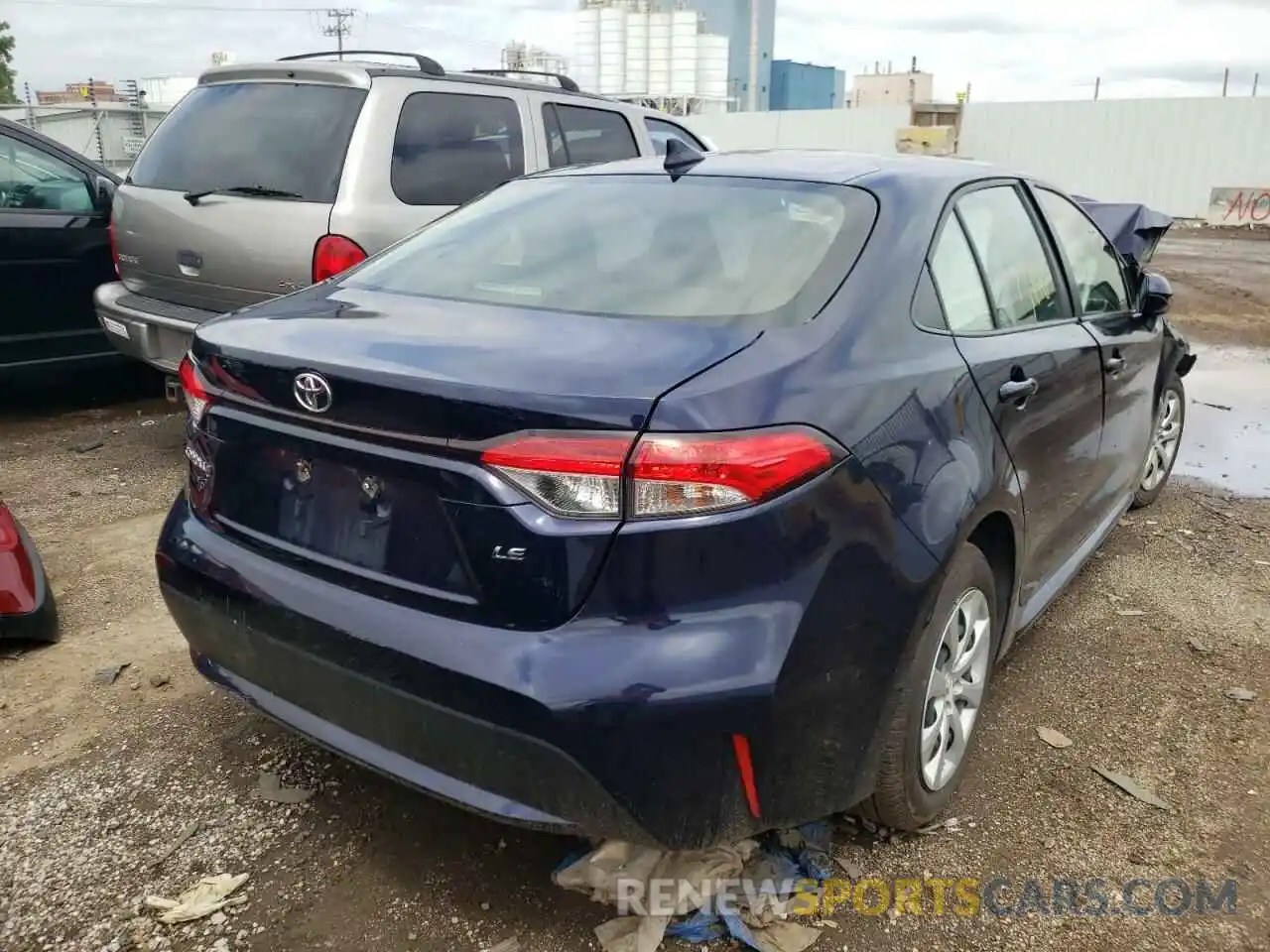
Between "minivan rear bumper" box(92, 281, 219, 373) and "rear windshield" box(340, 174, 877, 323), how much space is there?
2.20 meters

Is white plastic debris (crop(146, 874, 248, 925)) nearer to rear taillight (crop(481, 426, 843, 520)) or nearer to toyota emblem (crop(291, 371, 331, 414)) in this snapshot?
toyota emblem (crop(291, 371, 331, 414))

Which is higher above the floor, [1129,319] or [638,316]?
[638,316]

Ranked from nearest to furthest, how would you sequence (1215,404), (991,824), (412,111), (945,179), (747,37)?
(991,824), (945,179), (412,111), (1215,404), (747,37)

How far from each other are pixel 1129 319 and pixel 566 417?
2847 mm

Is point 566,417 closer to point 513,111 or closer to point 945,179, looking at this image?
point 945,179

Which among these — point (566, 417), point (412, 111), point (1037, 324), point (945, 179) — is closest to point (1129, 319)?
point (1037, 324)

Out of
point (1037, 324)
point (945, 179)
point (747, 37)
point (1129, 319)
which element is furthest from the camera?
point (747, 37)

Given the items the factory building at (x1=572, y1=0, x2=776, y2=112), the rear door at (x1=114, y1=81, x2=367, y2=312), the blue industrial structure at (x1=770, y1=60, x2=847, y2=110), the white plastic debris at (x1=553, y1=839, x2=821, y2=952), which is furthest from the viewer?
the blue industrial structure at (x1=770, y1=60, x2=847, y2=110)

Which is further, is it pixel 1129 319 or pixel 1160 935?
pixel 1129 319

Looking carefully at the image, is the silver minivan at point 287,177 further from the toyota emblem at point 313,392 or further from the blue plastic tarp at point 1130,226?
the blue plastic tarp at point 1130,226

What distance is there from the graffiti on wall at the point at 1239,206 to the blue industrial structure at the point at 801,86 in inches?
2090

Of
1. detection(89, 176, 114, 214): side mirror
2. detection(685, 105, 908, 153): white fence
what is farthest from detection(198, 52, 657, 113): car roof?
detection(685, 105, 908, 153): white fence

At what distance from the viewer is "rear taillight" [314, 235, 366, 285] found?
14.5 feet

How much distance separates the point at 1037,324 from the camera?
10.2ft
